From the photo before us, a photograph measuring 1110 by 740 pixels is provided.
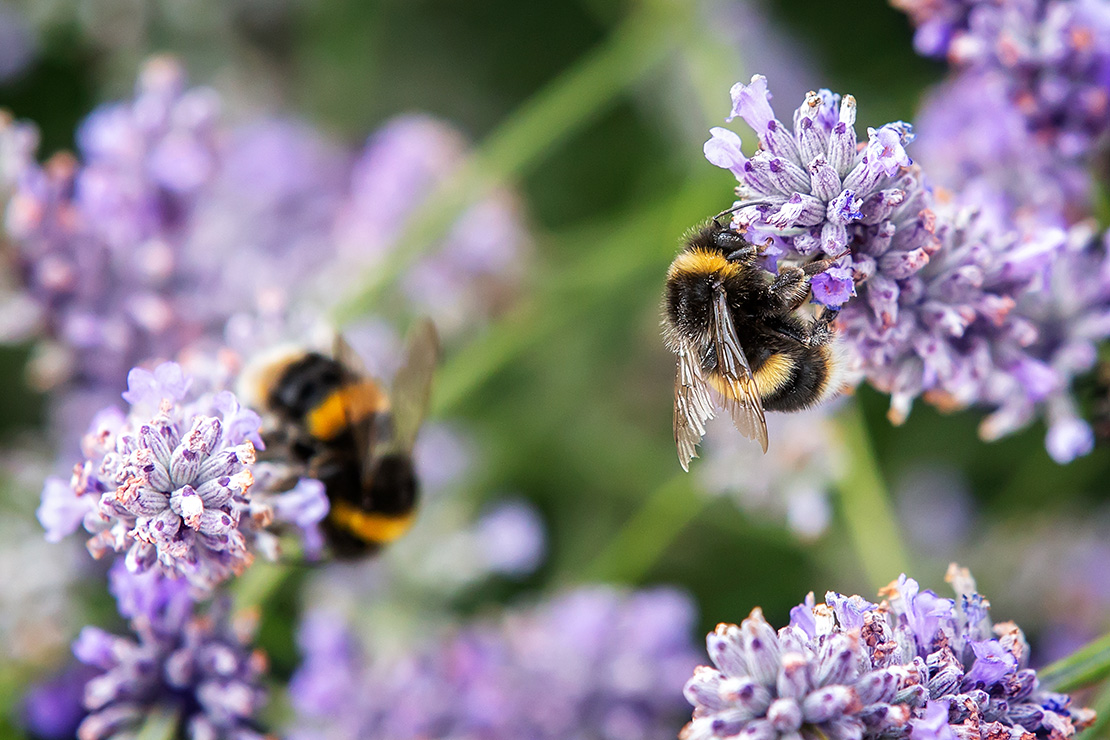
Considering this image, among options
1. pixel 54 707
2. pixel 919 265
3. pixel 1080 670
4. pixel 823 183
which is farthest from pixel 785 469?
pixel 54 707

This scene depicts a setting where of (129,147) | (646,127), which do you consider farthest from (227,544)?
(646,127)

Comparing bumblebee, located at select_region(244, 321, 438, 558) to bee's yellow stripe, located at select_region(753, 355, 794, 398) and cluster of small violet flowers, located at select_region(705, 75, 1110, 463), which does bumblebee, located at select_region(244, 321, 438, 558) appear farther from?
cluster of small violet flowers, located at select_region(705, 75, 1110, 463)

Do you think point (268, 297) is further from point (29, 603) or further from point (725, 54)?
point (725, 54)

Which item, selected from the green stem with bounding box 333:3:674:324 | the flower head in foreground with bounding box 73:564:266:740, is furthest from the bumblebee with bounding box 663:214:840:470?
the green stem with bounding box 333:3:674:324

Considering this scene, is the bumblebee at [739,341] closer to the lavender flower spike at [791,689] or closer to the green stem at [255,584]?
the lavender flower spike at [791,689]

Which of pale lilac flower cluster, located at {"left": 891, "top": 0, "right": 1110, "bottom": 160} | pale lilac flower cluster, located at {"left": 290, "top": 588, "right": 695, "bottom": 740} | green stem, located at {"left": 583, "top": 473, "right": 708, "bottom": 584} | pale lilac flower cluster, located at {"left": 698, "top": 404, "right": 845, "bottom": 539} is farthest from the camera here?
green stem, located at {"left": 583, "top": 473, "right": 708, "bottom": 584}

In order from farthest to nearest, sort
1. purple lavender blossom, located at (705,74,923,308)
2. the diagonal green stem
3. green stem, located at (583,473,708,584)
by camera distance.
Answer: green stem, located at (583,473,708,584) < the diagonal green stem < purple lavender blossom, located at (705,74,923,308)

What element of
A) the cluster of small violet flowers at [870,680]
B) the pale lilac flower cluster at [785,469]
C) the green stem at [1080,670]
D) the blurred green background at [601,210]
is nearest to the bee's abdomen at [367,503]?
the blurred green background at [601,210]

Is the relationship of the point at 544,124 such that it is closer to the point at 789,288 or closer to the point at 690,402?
the point at 690,402
